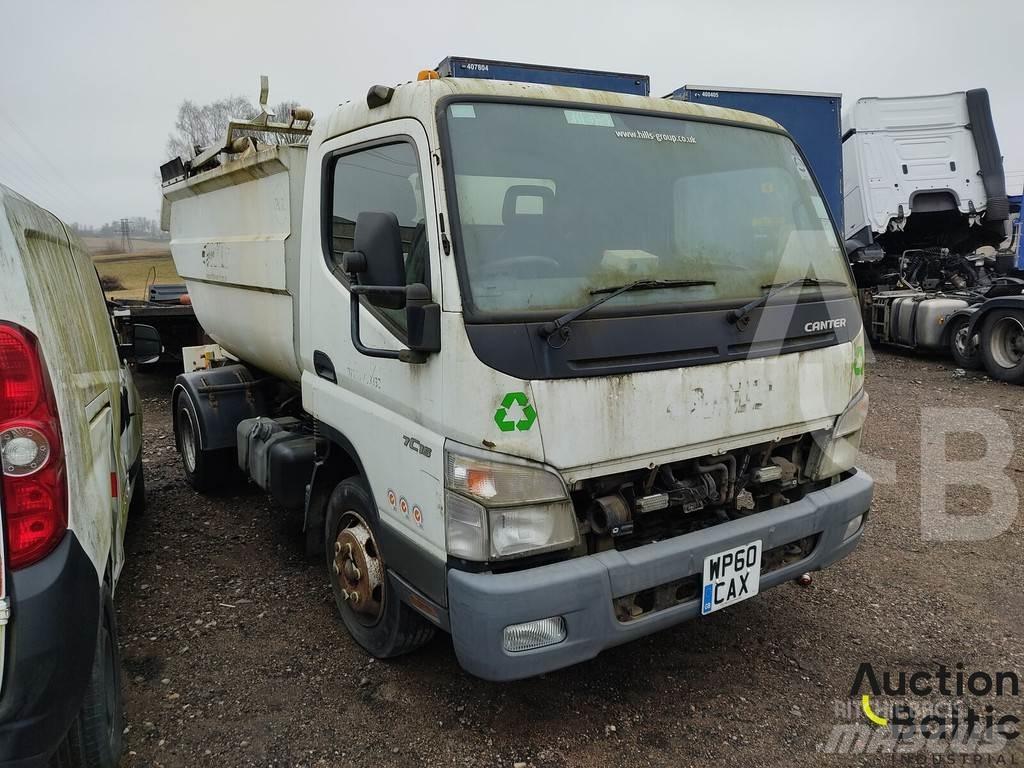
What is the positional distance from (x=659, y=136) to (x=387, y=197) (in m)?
1.17

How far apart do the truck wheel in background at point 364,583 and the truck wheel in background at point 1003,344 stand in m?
8.81

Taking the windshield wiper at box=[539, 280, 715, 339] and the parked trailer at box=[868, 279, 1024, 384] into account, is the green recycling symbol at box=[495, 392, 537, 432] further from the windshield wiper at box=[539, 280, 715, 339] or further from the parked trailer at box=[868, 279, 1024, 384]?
the parked trailer at box=[868, 279, 1024, 384]

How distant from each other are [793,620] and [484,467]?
2.17m

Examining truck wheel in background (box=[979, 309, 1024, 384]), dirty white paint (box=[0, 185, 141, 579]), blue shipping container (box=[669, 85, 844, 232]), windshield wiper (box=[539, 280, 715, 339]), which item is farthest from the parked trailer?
dirty white paint (box=[0, 185, 141, 579])

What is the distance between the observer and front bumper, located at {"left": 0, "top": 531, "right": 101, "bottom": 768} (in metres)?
1.83

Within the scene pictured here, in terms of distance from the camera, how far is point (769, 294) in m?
2.98

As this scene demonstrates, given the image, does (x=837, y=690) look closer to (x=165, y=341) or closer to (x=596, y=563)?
(x=596, y=563)

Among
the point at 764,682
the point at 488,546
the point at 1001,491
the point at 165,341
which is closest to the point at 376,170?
the point at 488,546

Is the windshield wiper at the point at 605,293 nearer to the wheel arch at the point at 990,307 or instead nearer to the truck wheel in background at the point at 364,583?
the truck wheel in background at the point at 364,583

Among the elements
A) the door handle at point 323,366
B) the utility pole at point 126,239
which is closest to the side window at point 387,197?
the door handle at point 323,366

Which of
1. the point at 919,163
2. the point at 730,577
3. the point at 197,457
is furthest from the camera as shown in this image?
the point at 919,163

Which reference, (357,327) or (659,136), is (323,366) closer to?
(357,327)

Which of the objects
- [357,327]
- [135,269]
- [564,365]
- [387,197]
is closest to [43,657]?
[357,327]

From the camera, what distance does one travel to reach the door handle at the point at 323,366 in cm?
338
